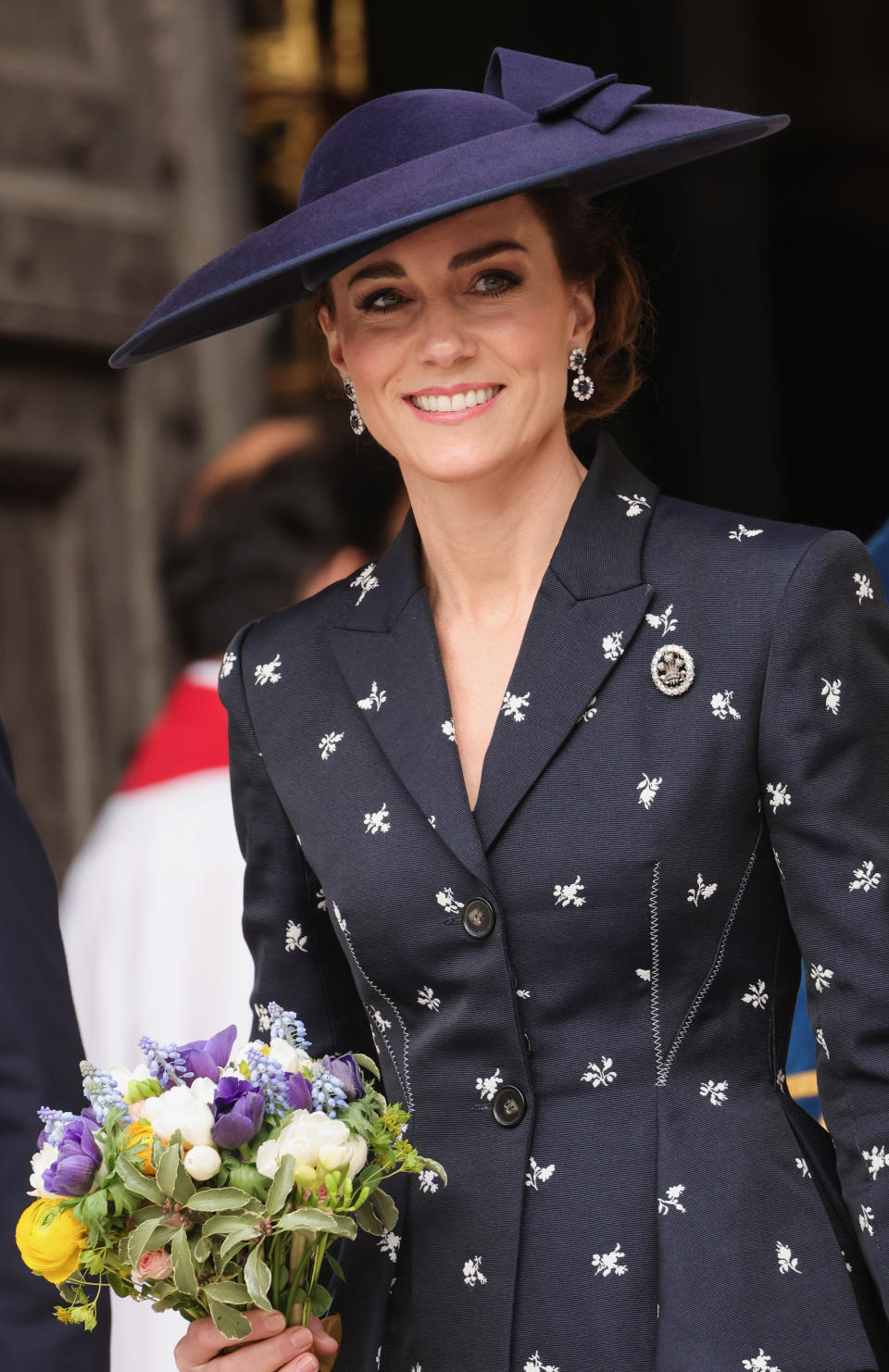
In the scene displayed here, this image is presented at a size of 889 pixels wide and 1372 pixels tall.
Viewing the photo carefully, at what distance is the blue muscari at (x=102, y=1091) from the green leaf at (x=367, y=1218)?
240 millimetres

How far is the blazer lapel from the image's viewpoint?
2.21 metres

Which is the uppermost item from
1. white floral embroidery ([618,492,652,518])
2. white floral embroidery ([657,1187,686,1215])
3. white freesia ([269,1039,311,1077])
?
white floral embroidery ([618,492,652,518])

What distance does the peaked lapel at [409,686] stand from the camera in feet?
7.28

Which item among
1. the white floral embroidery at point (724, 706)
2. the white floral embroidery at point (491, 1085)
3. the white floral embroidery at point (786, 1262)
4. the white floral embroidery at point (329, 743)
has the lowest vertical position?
the white floral embroidery at point (786, 1262)

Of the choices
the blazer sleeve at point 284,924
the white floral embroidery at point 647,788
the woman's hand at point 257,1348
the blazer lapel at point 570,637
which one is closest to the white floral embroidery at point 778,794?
the white floral embroidery at point 647,788

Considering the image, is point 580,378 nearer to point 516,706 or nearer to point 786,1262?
point 516,706

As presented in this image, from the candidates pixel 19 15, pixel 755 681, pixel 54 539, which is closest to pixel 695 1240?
pixel 755 681

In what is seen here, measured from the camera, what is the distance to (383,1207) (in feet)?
6.82

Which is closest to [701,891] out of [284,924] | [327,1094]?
[327,1094]

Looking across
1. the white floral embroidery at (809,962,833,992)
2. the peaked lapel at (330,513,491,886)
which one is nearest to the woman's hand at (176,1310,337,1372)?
the peaked lapel at (330,513,491,886)

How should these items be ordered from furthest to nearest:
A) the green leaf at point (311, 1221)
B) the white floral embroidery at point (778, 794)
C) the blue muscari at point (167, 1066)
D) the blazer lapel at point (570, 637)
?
1. the blazer lapel at point (570, 637)
2. the white floral embroidery at point (778, 794)
3. the blue muscari at point (167, 1066)
4. the green leaf at point (311, 1221)

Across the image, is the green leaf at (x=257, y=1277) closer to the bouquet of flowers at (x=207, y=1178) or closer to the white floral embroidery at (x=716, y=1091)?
the bouquet of flowers at (x=207, y=1178)

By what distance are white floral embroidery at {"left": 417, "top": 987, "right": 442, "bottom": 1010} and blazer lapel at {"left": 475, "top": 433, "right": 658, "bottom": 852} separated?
Result: 6.4 inches

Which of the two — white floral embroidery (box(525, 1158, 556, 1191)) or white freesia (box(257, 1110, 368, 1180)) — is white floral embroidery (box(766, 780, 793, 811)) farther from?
white freesia (box(257, 1110, 368, 1180))
